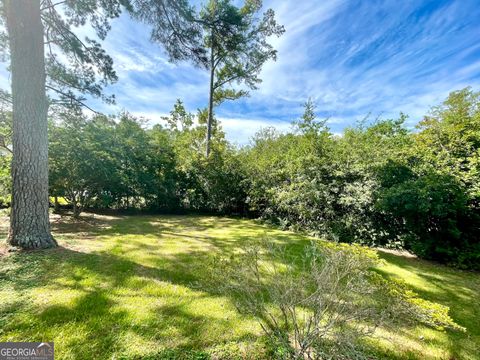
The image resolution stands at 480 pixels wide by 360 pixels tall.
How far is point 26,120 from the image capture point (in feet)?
13.5

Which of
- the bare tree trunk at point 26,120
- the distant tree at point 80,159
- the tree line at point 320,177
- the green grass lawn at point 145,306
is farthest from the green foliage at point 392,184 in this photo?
the bare tree trunk at point 26,120

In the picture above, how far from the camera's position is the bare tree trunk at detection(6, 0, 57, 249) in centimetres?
407

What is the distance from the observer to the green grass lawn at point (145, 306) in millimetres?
2092

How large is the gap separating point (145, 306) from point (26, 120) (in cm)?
433

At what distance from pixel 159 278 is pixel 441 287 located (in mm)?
4999

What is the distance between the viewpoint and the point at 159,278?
11.5 feet

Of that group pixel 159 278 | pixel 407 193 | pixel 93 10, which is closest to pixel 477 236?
pixel 407 193

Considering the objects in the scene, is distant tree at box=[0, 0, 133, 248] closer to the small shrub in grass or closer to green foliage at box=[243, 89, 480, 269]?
the small shrub in grass

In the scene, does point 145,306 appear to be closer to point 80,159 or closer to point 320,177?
point 320,177

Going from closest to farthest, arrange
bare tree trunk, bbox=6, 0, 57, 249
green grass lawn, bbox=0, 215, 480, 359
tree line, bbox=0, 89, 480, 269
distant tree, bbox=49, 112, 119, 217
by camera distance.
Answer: green grass lawn, bbox=0, 215, 480, 359 < bare tree trunk, bbox=6, 0, 57, 249 < tree line, bbox=0, 89, 480, 269 < distant tree, bbox=49, 112, 119, 217

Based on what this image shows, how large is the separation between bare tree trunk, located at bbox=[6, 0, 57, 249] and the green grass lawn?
0.62 meters

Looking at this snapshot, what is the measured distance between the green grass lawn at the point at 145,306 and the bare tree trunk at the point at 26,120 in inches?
24.5

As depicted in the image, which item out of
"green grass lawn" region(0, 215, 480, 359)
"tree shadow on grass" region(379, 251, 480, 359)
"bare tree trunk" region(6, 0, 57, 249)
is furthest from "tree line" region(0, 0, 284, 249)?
"tree shadow on grass" region(379, 251, 480, 359)

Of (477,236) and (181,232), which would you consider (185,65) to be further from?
(477,236)
